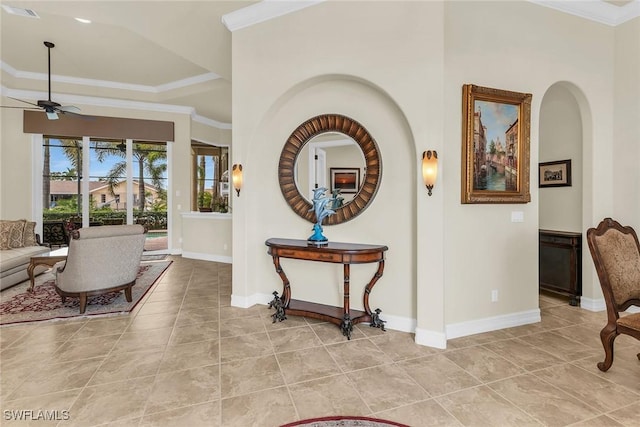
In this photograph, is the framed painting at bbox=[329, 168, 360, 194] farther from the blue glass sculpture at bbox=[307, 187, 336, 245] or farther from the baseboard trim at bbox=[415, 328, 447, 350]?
the baseboard trim at bbox=[415, 328, 447, 350]

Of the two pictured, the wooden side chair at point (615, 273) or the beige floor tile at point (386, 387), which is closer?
the beige floor tile at point (386, 387)

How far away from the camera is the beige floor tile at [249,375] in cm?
218

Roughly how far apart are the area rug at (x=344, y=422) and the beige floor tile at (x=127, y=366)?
1.35 m

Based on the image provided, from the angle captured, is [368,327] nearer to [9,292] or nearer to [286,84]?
[286,84]

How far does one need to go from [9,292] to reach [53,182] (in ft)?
10.6

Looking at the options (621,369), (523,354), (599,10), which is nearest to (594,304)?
(621,369)

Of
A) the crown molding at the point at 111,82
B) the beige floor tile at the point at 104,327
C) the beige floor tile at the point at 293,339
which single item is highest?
the crown molding at the point at 111,82

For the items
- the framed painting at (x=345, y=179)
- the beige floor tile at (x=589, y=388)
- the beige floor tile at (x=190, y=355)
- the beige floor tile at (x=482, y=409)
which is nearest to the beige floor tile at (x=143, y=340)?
the beige floor tile at (x=190, y=355)

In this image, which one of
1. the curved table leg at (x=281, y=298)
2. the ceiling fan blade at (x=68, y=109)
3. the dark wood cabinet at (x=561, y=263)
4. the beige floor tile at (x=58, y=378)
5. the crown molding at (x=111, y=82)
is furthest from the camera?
the crown molding at (x=111, y=82)

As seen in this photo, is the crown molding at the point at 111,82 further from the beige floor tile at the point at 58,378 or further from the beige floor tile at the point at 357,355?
the beige floor tile at the point at 357,355

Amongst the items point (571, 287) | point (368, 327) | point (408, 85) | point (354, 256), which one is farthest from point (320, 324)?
point (571, 287)

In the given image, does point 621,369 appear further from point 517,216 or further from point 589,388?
point 517,216

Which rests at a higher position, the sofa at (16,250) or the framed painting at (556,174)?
the framed painting at (556,174)

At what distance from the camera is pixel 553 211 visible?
428 cm
